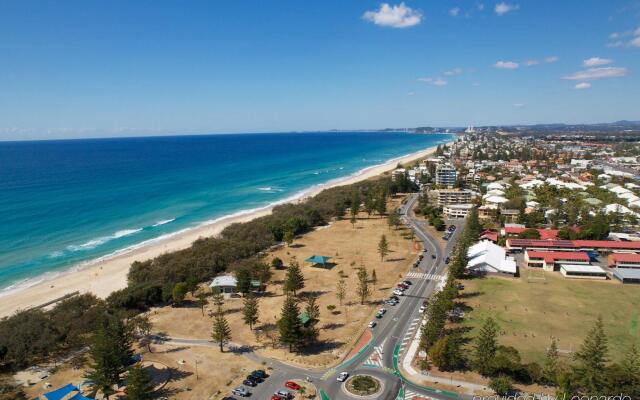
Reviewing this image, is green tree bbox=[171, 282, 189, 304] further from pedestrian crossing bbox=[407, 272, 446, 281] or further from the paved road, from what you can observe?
pedestrian crossing bbox=[407, 272, 446, 281]

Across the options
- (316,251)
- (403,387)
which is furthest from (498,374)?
(316,251)

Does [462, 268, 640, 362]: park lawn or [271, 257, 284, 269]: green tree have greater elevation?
[271, 257, 284, 269]: green tree

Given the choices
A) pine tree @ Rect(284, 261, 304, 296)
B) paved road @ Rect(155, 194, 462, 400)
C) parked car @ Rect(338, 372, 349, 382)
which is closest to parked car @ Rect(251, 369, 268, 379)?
paved road @ Rect(155, 194, 462, 400)

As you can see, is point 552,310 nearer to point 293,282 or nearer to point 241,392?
point 293,282

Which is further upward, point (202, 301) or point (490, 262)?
point (490, 262)

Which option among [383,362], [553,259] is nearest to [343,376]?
[383,362]

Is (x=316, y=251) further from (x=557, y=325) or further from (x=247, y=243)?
(x=557, y=325)

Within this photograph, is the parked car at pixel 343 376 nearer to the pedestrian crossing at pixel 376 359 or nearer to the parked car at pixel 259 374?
the pedestrian crossing at pixel 376 359
